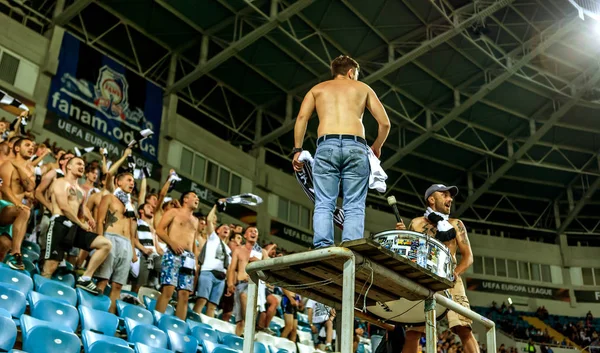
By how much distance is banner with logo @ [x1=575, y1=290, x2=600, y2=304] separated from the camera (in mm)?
26391

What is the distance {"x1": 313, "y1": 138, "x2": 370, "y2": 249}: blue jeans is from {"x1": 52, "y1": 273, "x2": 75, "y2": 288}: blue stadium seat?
423cm

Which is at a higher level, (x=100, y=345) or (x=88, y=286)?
(x=88, y=286)

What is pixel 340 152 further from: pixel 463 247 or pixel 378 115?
pixel 463 247

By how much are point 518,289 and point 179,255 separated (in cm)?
2141

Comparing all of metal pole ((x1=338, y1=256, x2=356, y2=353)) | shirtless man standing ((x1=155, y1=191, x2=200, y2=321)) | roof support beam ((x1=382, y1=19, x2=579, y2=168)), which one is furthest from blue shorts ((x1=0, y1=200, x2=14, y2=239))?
roof support beam ((x1=382, y1=19, x2=579, y2=168))

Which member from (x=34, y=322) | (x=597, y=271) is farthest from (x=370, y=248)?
(x=597, y=271)

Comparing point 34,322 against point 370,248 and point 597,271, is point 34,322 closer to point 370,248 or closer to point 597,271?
point 370,248

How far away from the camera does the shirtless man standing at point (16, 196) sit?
6.63m

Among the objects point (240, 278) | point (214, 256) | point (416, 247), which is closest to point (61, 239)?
point (214, 256)

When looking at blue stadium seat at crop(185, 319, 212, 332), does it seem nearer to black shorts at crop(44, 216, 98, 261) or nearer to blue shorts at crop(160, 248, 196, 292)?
blue shorts at crop(160, 248, 196, 292)

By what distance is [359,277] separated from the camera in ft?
12.4

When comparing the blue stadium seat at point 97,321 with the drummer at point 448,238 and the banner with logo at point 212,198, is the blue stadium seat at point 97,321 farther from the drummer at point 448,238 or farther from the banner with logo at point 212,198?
the banner with logo at point 212,198

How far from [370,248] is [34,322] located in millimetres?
3119

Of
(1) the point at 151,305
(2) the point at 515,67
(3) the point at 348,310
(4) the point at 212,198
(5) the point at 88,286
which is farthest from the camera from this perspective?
(4) the point at 212,198
